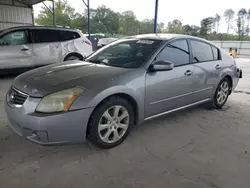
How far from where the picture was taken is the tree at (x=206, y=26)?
24.0m

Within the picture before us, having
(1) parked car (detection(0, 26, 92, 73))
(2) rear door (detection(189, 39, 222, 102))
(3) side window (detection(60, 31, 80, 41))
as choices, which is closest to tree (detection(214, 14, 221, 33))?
(3) side window (detection(60, 31, 80, 41))

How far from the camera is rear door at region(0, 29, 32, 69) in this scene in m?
6.16

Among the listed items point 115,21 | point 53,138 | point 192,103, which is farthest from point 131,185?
point 115,21

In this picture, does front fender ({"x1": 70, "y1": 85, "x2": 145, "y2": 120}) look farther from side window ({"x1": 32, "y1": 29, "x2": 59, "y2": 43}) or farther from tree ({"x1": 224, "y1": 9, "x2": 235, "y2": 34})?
tree ({"x1": 224, "y1": 9, "x2": 235, "y2": 34})

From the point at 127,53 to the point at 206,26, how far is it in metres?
24.8

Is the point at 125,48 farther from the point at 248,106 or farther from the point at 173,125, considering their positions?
the point at 248,106

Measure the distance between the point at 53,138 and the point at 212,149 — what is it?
186 cm

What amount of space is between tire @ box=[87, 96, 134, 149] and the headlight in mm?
306

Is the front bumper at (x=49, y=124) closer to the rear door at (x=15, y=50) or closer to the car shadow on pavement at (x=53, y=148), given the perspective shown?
the car shadow on pavement at (x=53, y=148)

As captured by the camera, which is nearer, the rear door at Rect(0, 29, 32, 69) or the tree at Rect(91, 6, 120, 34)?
the rear door at Rect(0, 29, 32, 69)

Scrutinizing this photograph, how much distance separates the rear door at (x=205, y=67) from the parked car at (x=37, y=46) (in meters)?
3.36

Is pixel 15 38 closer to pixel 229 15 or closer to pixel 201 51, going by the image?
pixel 201 51

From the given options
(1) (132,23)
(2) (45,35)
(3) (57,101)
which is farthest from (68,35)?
(1) (132,23)

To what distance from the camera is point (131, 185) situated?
6.63 ft
